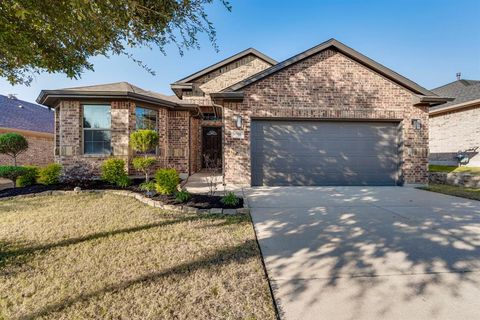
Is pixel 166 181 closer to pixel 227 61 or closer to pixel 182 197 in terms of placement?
pixel 182 197

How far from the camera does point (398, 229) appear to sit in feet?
13.2

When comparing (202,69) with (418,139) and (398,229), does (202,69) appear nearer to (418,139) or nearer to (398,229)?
(418,139)

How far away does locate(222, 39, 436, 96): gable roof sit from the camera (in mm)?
8039

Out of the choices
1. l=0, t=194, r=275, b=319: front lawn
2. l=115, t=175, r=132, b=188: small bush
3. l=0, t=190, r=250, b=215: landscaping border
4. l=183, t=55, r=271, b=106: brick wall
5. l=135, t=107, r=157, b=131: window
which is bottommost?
l=0, t=194, r=275, b=319: front lawn

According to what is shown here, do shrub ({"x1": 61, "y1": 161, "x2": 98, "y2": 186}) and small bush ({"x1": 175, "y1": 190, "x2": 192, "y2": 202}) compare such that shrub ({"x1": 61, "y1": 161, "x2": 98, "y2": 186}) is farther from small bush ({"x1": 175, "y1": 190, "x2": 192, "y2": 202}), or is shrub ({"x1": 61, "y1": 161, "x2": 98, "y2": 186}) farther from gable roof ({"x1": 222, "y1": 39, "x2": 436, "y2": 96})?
gable roof ({"x1": 222, "y1": 39, "x2": 436, "y2": 96})

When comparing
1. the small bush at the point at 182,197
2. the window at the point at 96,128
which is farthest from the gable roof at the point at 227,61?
the small bush at the point at 182,197

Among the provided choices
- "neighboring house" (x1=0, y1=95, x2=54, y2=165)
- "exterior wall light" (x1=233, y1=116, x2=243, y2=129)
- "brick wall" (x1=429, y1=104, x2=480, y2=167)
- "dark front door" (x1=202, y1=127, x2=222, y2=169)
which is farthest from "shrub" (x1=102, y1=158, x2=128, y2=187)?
"brick wall" (x1=429, y1=104, x2=480, y2=167)

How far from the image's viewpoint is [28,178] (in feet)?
25.4

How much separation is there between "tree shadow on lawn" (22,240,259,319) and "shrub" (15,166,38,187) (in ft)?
25.6

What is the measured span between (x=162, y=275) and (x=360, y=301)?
2.09 meters

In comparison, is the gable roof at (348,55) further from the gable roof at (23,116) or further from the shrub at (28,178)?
the gable roof at (23,116)

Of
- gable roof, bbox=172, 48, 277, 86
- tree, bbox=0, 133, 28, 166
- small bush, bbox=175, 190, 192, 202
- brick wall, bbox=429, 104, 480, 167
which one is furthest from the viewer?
gable roof, bbox=172, 48, 277, 86

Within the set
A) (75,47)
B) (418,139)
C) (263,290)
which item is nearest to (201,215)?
→ (263,290)

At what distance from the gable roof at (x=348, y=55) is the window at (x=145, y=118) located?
3.60 meters
